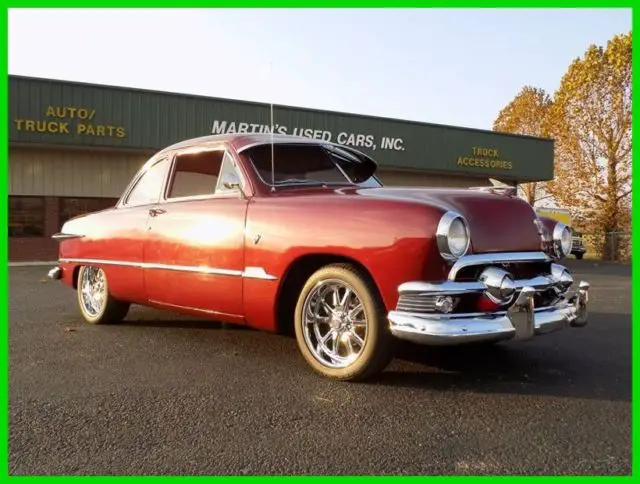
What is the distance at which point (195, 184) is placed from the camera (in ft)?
16.2

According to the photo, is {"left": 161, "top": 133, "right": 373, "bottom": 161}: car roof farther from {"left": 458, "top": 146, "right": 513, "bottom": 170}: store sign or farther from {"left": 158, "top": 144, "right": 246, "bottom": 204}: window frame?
{"left": 458, "top": 146, "right": 513, "bottom": 170}: store sign

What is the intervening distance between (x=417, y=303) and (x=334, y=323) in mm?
682

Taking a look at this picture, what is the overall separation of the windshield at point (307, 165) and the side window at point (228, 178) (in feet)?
0.57

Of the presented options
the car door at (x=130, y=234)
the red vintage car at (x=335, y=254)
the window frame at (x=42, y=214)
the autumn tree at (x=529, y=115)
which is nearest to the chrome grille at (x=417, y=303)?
the red vintage car at (x=335, y=254)

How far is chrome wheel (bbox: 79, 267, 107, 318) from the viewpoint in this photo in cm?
560

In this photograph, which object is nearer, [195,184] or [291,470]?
[291,470]

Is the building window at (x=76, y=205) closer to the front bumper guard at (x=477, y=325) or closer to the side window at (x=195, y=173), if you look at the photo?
the side window at (x=195, y=173)

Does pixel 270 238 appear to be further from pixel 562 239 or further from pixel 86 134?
pixel 86 134

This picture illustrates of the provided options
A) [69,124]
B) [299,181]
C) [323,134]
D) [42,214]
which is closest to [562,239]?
[299,181]

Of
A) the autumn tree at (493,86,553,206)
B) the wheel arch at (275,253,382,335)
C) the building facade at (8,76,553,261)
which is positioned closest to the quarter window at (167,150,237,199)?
the wheel arch at (275,253,382,335)

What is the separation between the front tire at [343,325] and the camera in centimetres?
338

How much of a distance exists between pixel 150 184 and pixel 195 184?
59cm

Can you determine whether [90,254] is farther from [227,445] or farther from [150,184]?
[227,445]

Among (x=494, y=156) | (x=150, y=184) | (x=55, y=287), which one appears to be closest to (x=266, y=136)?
(x=150, y=184)
